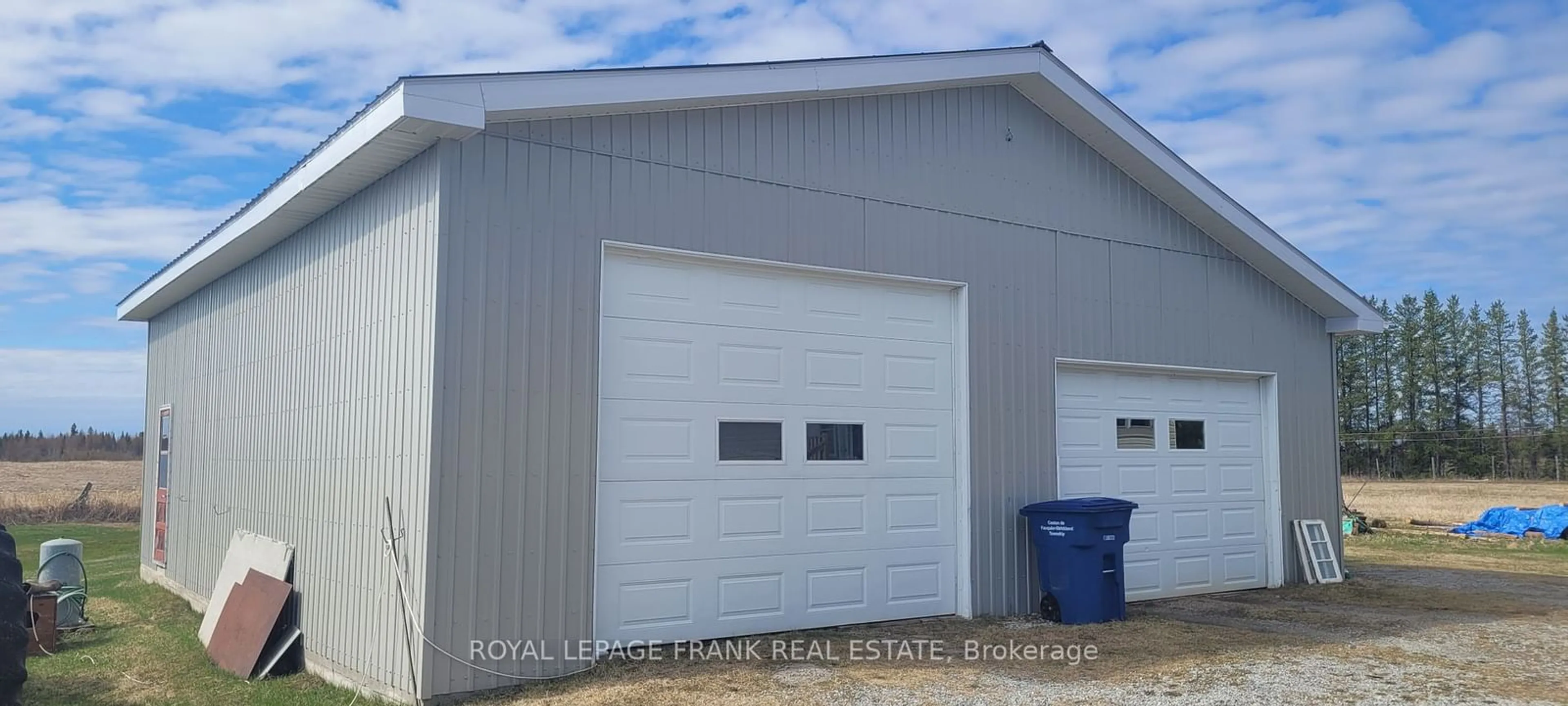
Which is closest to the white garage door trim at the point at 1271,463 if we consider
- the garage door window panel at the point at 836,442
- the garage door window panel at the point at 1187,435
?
the garage door window panel at the point at 1187,435

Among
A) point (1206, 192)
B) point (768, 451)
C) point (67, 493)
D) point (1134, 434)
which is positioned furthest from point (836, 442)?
point (67, 493)

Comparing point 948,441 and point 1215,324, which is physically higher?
point 1215,324

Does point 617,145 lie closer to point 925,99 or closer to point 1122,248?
point 925,99

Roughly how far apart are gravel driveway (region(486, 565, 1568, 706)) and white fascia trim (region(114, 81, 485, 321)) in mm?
3632

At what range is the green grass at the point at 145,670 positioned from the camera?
731 centimetres

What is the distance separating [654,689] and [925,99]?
18.6 feet

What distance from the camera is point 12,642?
5.61 metres

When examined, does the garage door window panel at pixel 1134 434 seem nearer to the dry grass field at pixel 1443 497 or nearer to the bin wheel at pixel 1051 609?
the bin wheel at pixel 1051 609

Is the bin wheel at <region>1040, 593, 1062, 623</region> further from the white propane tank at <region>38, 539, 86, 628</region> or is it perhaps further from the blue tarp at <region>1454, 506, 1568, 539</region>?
the blue tarp at <region>1454, 506, 1568, 539</region>

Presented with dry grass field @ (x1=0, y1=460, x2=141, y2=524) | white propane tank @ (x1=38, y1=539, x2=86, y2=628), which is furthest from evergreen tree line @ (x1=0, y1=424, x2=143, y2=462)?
white propane tank @ (x1=38, y1=539, x2=86, y2=628)

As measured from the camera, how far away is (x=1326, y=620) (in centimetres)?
960

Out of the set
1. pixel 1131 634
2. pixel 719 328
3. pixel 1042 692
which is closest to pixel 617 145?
pixel 719 328

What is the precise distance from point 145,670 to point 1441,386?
59.9 m

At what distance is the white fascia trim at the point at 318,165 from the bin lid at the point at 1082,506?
5.68 m
